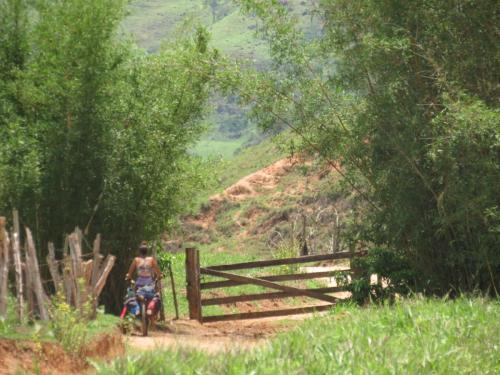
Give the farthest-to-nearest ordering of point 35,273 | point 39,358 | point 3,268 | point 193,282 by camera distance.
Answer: point 193,282, point 35,273, point 3,268, point 39,358

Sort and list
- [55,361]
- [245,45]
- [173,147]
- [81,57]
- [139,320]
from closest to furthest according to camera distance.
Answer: [55,361], [139,320], [81,57], [173,147], [245,45]

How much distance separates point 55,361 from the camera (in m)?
8.96

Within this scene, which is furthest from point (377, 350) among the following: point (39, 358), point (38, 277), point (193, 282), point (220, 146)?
point (220, 146)

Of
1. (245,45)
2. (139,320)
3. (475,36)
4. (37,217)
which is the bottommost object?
(139,320)

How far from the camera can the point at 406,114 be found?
1345 cm

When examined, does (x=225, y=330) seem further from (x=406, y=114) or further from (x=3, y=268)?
(x=3, y=268)

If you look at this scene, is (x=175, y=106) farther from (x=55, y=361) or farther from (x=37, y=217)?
(x=55, y=361)

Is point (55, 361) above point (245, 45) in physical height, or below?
below

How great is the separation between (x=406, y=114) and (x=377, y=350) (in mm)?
5908

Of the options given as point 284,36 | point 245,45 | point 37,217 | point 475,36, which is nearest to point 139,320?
point 37,217

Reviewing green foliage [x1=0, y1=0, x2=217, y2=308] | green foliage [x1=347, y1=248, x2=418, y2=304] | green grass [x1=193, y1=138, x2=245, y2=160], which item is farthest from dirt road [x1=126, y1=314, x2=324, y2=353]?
green grass [x1=193, y1=138, x2=245, y2=160]

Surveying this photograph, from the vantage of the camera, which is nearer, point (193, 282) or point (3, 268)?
point (3, 268)

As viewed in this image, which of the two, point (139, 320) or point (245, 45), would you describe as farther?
point (245, 45)

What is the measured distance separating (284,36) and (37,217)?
497 centimetres
